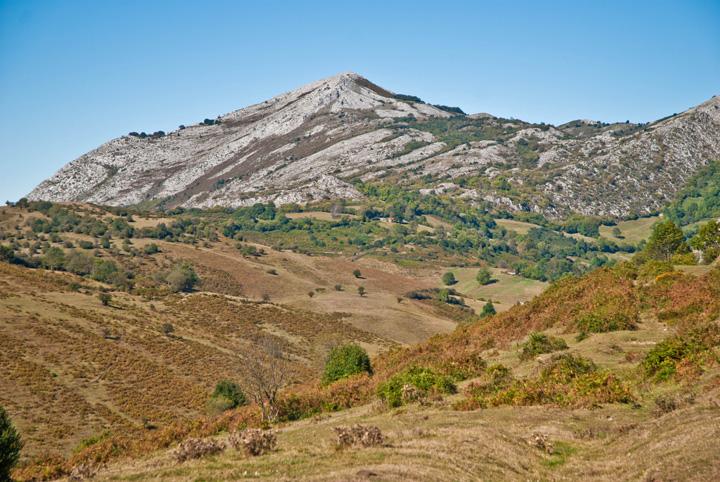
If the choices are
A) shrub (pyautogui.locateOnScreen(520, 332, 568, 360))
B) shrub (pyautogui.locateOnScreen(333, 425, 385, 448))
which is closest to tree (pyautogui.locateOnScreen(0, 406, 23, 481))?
shrub (pyautogui.locateOnScreen(333, 425, 385, 448))

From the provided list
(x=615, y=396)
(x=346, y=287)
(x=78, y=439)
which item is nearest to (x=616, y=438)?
(x=615, y=396)

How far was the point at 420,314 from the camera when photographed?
6280 inches

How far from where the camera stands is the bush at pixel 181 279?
472ft

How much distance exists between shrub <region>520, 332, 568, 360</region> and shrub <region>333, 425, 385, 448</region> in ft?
67.9

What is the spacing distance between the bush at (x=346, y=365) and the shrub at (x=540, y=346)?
15.6 metres

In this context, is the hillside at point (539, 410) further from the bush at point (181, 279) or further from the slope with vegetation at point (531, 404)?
the bush at point (181, 279)

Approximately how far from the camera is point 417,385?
117 ft

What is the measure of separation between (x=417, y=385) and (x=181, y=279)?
119028 millimetres

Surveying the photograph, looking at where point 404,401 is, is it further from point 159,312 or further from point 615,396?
point 159,312

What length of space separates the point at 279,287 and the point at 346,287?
25.3 metres

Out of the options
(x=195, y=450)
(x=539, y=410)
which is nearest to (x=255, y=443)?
(x=195, y=450)

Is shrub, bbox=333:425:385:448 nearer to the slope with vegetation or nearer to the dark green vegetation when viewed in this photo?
the slope with vegetation

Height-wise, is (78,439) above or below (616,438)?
below

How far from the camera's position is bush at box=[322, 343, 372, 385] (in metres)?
52.5
